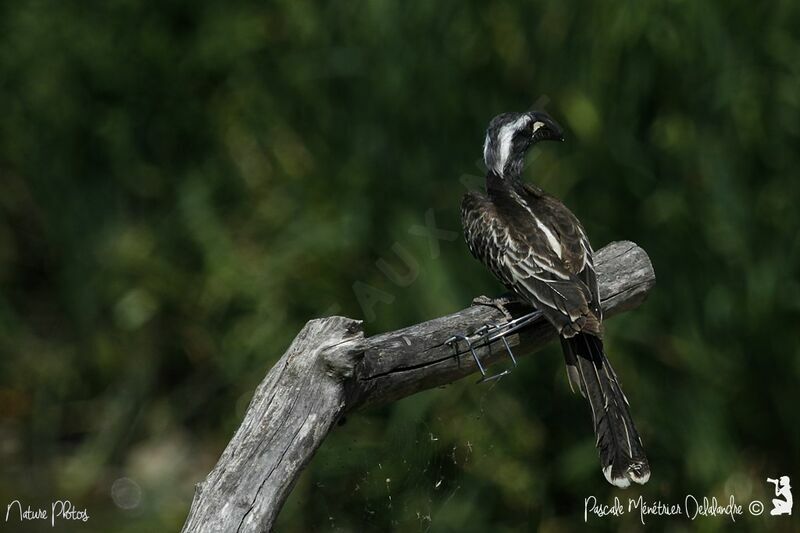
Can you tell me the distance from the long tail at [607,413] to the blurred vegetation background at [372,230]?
92 cm

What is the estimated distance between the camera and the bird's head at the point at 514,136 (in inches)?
173

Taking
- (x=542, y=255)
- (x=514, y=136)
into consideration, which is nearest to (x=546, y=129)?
(x=514, y=136)

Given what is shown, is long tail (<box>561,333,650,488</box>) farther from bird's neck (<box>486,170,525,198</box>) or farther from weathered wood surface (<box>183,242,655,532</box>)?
bird's neck (<box>486,170,525,198</box>)

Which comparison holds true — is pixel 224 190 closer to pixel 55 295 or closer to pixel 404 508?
pixel 55 295

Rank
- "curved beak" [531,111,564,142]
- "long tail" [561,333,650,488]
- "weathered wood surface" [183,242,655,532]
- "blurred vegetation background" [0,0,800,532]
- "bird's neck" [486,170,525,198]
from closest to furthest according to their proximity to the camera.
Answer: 1. "weathered wood surface" [183,242,655,532]
2. "long tail" [561,333,650,488]
3. "curved beak" [531,111,564,142]
4. "bird's neck" [486,170,525,198]
5. "blurred vegetation background" [0,0,800,532]

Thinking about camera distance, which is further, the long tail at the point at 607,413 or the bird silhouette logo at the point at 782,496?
the bird silhouette logo at the point at 782,496

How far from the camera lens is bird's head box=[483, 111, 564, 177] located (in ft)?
14.4

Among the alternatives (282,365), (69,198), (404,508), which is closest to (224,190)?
(69,198)

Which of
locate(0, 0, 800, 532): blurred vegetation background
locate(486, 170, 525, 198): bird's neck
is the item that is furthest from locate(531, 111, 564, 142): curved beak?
locate(0, 0, 800, 532): blurred vegetation background

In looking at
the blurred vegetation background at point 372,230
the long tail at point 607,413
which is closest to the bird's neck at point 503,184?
the blurred vegetation background at point 372,230

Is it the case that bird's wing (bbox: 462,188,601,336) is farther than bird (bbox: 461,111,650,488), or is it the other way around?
bird's wing (bbox: 462,188,601,336)

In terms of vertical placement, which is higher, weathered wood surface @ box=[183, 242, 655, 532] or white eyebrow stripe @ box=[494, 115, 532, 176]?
white eyebrow stripe @ box=[494, 115, 532, 176]

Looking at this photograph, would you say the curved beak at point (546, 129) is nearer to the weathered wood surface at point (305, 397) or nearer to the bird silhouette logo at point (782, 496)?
the weathered wood surface at point (305, 397)

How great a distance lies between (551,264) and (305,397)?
1.27m
